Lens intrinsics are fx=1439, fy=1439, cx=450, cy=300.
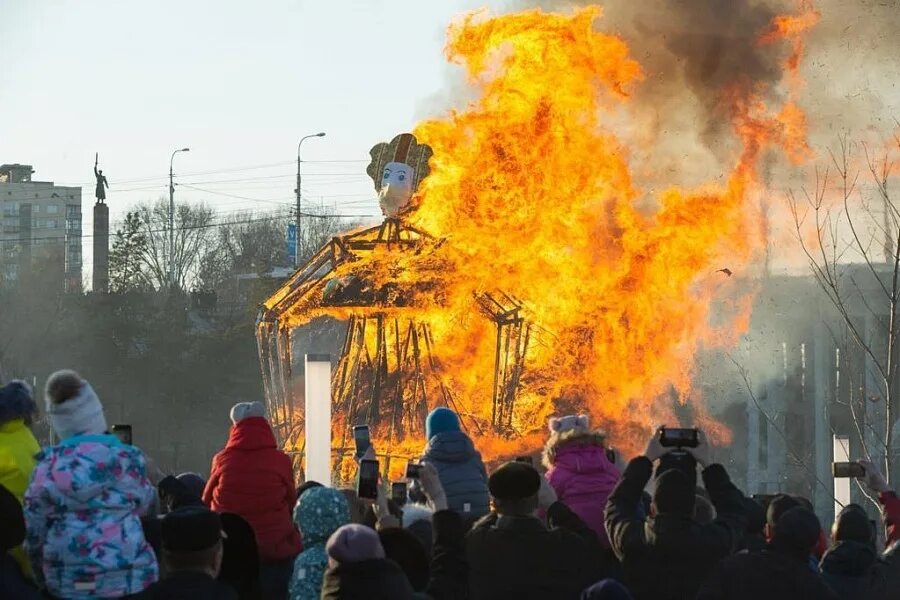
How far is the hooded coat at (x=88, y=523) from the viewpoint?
6305 millimetres

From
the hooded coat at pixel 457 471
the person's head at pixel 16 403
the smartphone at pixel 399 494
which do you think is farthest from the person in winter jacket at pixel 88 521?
the smartphone at pixel 399 494

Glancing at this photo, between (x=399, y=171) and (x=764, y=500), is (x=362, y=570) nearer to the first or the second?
(x=764, y=500)

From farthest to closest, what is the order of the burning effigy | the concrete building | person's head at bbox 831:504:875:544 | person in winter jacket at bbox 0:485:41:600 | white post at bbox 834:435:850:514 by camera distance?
the concrete building
the burning effigy
white post at bbox 834:435:850:514
person's head at bbox 831:504:875:544
person in winter jacket at bbox 0:485:41:600

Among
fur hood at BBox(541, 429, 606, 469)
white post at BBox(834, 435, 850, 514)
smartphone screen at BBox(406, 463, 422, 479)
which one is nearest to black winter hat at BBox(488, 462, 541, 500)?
smartphone screen at BBox(406, 463, 422, 479)

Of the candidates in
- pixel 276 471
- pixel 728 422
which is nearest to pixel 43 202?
pixel 728 422

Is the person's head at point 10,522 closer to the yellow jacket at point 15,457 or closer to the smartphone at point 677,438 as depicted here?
the yellow jacket at point 15,457

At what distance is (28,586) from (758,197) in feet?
61.0

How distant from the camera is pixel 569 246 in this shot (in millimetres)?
20594

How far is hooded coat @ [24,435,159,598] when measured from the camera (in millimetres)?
6305

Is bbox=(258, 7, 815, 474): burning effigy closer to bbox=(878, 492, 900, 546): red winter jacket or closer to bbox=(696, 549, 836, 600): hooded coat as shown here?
bbox=(878, 492, 900, 546): red winter jacket

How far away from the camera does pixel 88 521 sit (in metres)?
6.34

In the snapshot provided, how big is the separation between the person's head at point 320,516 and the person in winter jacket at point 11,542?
1378mm

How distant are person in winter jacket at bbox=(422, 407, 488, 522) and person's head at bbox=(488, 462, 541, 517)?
1.40 m

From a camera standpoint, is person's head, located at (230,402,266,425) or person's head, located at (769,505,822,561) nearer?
person's head, located at (769,505,822,561)
